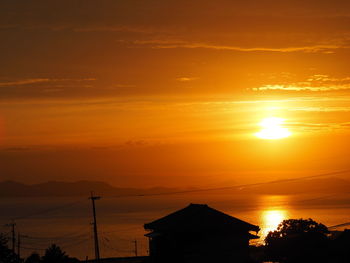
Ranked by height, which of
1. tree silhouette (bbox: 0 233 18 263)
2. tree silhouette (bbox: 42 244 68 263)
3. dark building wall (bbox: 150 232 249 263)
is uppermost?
tree silhouette (bbox: 0 233 18 263)

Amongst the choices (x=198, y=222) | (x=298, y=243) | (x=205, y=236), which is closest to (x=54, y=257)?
(x=198, y=222)

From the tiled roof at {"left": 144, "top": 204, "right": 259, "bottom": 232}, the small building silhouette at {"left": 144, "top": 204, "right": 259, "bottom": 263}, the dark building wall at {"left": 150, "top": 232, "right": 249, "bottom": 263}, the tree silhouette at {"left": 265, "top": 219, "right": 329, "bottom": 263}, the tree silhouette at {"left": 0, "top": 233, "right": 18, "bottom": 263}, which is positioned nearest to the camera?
the dark building wall at {"left": 150, "top": 232, "right": 249, "bottom": 263}

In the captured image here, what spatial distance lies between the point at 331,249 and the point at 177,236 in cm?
1601

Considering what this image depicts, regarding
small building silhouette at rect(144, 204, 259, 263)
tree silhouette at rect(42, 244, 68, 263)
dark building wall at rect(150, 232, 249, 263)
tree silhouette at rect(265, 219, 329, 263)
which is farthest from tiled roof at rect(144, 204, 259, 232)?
tree silhouette at rect(42, 244, 68, 263)

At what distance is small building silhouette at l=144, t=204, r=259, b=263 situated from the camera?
3853cm

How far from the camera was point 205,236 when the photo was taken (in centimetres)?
3878

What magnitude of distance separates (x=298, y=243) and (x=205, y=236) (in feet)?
46.9

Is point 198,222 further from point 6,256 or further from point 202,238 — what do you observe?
point 6,256

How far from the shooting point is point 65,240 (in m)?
183

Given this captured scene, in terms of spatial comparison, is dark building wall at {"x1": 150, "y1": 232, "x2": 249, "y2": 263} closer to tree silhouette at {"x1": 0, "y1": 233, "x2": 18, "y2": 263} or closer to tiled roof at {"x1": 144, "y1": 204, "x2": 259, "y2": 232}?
tiled roof at {"x1": 144, "y1": 204, "x2": 259, "y2": 232}

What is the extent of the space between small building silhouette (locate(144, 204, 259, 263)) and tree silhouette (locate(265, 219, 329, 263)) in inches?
226

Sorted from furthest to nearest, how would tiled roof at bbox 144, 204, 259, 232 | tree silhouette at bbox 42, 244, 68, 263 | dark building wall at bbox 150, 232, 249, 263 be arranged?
1. tree silhouette at bbox 42, 244, 68, 263
2. tiled roof at bbox 144, 204, 259, 232
3. dark building wall at bbox 150, 232, 249, 263

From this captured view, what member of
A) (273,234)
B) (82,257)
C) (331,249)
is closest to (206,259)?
(331,249)

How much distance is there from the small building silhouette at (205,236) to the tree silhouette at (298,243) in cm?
574
